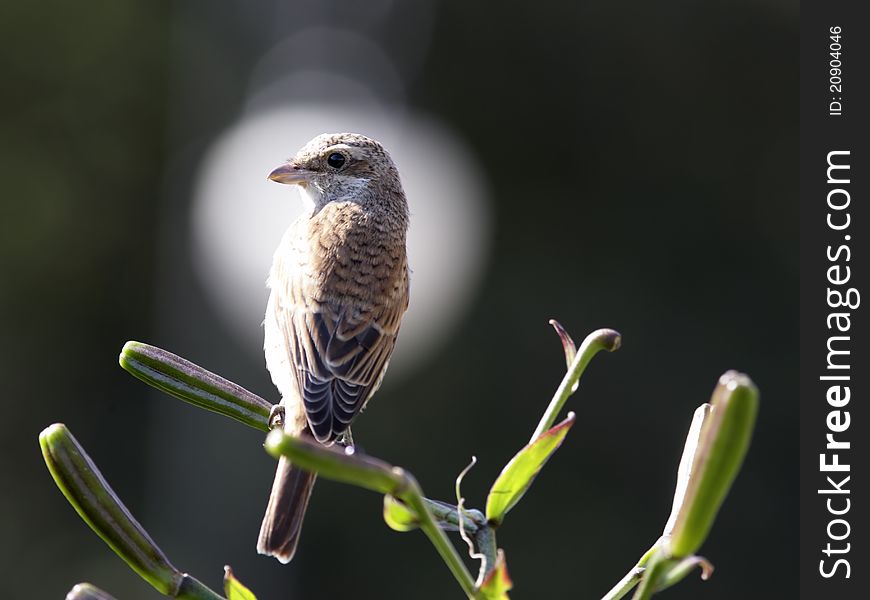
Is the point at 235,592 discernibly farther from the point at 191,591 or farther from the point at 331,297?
the point at 331,297

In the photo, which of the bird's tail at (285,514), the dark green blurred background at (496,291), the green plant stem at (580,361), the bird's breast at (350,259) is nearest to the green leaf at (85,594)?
the green plant stem at (580,361)

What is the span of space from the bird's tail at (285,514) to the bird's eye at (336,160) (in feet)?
5.48

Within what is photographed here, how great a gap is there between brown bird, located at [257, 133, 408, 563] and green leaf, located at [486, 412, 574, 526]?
0.99 meters

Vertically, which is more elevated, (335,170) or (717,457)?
(335,170)

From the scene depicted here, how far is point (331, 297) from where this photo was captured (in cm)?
324

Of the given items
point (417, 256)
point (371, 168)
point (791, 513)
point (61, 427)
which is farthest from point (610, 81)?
point (61, 427)

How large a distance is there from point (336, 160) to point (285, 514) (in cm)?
182

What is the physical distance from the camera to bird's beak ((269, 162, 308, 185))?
3.83 m

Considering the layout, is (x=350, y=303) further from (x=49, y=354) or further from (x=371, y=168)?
(x=49, y=354)

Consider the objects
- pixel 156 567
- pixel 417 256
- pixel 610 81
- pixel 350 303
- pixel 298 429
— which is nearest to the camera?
pixel 156 567

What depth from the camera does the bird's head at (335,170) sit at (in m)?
3.88

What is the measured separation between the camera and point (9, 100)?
11453 mm

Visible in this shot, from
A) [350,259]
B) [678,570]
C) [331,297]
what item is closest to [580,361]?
[678,570]

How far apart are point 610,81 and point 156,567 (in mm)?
9747
